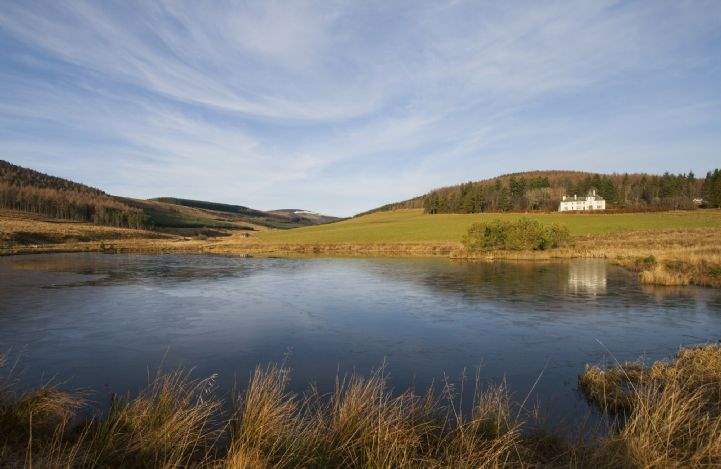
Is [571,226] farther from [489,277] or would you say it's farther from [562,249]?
[489,277]

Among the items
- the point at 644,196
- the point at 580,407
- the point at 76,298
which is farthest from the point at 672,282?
the point at 644,196

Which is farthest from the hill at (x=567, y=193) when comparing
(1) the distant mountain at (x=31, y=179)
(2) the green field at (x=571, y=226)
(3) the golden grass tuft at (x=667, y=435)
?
(1) the distant mountain at (x=31, y=179)

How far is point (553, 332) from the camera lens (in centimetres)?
1564

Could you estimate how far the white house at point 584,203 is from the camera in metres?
113

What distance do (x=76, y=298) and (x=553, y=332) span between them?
22.1 meters

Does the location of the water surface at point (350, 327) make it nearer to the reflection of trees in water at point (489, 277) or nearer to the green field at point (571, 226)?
the reflection of trees in water at point (489, 277)

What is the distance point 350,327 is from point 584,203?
114m

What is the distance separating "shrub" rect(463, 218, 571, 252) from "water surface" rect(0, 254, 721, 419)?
17.3 metres

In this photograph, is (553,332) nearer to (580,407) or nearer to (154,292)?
(580,407)

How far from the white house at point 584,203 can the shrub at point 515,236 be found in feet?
226

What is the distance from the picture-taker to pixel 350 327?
55.2 ft

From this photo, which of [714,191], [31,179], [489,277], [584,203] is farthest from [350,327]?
[31,179]

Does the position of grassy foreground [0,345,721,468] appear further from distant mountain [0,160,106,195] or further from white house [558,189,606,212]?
distant mountain [0,160,106,195]

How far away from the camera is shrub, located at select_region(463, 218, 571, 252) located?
48.2m
